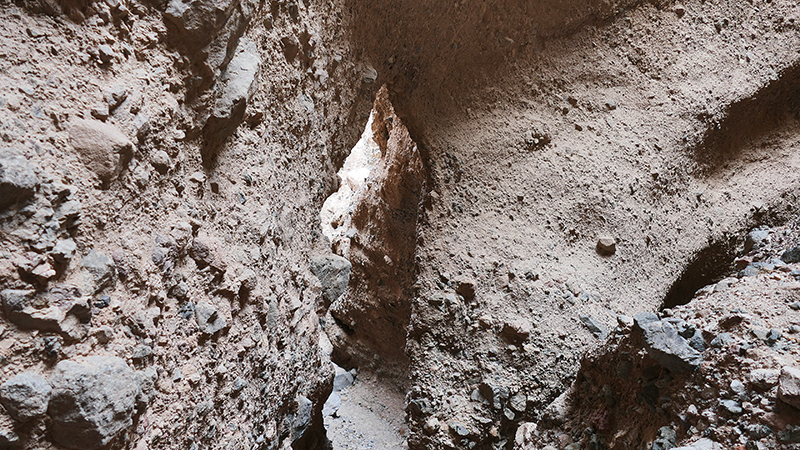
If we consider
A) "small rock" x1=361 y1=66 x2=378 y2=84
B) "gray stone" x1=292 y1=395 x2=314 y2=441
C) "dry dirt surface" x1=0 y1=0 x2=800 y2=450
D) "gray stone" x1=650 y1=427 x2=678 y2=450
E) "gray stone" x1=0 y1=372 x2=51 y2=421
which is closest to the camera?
"gray stone" x1=0 y1=372 x2=51 y2=421

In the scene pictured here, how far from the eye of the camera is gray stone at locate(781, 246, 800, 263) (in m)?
1.72

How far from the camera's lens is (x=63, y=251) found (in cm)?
81

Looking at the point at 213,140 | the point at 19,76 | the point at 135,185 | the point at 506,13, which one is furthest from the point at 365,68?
the point at 19,76

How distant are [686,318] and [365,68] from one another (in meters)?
1.38

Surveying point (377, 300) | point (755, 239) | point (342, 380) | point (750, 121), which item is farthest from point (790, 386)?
point (342, 380)

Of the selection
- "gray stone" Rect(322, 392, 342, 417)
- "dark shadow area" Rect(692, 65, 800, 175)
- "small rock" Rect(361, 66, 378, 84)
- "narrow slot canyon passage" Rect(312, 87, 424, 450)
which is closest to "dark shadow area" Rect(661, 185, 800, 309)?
"dark shadow area" Rect(692, 65, 800, 175)

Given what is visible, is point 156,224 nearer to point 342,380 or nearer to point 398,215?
point 398,215

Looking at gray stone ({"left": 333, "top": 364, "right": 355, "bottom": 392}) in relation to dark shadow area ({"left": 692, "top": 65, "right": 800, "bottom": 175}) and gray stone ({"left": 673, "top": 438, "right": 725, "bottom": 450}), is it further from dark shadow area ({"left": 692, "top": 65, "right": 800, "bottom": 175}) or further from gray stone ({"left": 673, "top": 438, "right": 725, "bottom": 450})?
gray stone ({"left": 673, "top": 438, "right": 725, "bottom": 450})

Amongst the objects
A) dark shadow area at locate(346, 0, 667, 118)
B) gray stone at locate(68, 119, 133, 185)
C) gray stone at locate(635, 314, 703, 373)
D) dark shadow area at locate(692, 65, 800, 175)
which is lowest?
gray stone at locate(68, 119, 133, 185)

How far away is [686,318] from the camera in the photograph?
4.37 feet

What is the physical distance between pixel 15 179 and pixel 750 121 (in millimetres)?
2981

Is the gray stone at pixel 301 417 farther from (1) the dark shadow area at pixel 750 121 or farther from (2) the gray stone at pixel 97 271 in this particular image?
(1) the dark shadow area at pixel 750 121

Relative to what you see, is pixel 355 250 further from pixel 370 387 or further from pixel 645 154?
pixel 645 154

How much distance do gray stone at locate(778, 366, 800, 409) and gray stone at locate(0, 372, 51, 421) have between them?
4.05 ft
